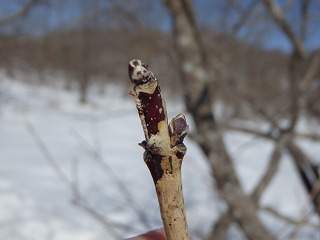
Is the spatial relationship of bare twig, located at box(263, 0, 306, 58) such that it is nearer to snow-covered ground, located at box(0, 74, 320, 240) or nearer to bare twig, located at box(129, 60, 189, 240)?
snow-covered ground, located at box(0, 74, 320, 240)

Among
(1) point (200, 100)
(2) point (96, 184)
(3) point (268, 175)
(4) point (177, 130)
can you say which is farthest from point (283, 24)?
(2) point (96, 184)

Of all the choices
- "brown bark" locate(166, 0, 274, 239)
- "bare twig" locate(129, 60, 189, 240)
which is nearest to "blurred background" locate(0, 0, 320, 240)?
"brown bark" locate(166, 0, 274, 239)

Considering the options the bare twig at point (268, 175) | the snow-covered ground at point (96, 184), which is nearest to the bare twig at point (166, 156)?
the snow-covered ground at point (96, 184)

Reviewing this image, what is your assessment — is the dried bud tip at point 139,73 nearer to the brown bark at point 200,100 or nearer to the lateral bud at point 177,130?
the lateral bud at point 177,130

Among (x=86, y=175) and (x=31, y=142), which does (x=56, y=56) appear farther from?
(x=86, y=175)

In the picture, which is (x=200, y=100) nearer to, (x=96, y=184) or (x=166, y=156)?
(x=166, y=156)

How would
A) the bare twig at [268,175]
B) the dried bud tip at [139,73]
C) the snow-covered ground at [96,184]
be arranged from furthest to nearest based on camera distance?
the snow-covered ground at [96,184]
the bare twig at [268,175]
the dried bud tip at [139,73]
